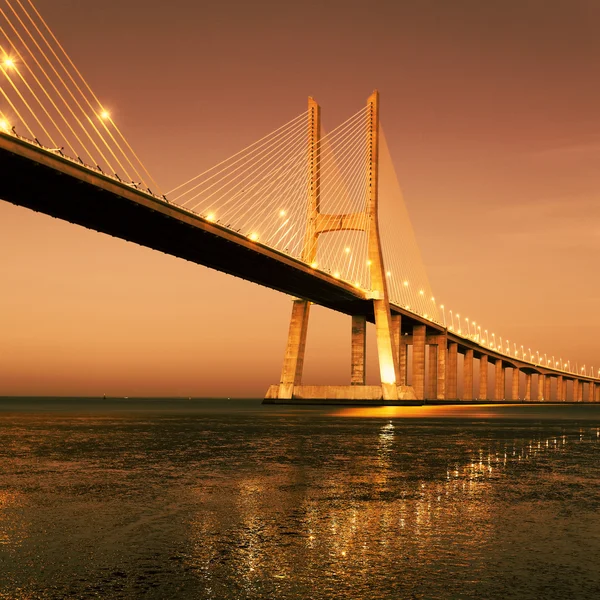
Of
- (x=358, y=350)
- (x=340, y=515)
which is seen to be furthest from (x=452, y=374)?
(x=340, y=515)

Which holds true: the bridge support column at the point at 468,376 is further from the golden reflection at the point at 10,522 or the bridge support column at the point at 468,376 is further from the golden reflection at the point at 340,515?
the golden reflection at the point at 10,522

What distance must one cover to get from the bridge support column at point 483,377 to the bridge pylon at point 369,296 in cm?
5771

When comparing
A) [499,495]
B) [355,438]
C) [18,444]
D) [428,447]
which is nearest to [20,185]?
[18,444]

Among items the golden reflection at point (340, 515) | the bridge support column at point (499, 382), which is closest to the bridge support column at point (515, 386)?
the bridge support column at point (499, 382)

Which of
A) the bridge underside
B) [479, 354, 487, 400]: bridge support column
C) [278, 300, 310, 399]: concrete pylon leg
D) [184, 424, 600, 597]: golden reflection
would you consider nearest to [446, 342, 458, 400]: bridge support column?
[479, 354, 487, 400]: bridge support column

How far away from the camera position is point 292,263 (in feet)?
175

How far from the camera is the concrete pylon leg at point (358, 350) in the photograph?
7212 centimetres

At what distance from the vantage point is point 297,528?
27.4 ft

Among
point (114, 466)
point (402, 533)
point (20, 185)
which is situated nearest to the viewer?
point (402, 533)

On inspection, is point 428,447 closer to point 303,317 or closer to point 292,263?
point 292,263

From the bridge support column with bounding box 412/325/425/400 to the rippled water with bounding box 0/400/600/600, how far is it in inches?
2832

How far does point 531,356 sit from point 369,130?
96.8 metres

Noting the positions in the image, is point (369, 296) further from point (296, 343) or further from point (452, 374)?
point (452, 374)

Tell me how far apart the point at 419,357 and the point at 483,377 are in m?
42.8
